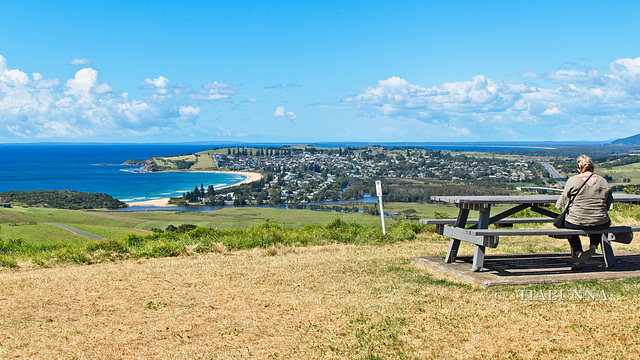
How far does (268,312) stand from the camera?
6.64m

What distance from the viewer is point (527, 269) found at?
834cm

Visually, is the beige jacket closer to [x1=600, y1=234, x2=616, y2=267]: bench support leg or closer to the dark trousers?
the dark trousers

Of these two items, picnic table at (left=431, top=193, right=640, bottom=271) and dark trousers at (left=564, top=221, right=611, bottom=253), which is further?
dark trousers at (left=564, top=221, right=611, bottom=253)

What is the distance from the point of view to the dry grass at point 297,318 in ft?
17.6

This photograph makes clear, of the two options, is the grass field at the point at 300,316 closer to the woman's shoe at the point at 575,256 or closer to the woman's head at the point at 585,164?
the woman's shoe at the point at 575,256

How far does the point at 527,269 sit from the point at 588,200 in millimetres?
1336

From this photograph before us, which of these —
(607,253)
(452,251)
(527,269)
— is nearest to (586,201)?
(607,253)

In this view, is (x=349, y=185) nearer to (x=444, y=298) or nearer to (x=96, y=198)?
(x=96, y=198)

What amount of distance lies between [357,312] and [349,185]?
303 feet

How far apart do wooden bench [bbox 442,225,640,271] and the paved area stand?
0.73 ft

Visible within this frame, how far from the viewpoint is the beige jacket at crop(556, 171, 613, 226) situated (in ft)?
25.6

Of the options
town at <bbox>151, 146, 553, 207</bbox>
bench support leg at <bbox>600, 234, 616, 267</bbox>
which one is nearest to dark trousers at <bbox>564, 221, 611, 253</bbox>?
bench support leg at <bbox>600, 234, 616, 267</bbox>

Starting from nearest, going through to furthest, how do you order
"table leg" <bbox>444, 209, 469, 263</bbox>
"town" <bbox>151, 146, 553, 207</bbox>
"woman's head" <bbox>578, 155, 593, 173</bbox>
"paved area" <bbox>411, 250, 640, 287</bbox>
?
1. "paved area" <bbox>411, 250, 640, 287</bbox>
2. "woman's head" <bbox>578, 155, 593, 173</bbox>
3. "table leg" <bbox>444, 209, 469, 263</bbox>
4. "town" <bbox>151, 146, 553, 207</bbox>

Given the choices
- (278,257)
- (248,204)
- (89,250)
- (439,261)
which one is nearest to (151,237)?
(89,250)
